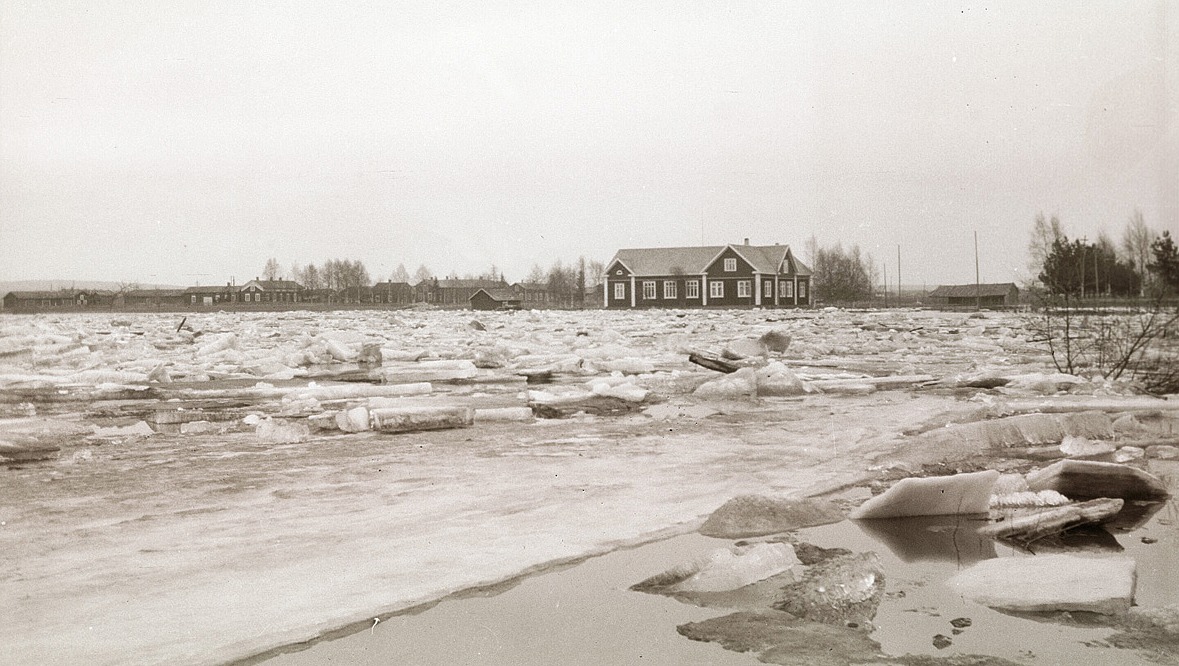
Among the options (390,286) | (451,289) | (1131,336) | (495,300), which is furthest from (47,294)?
(1131,336)

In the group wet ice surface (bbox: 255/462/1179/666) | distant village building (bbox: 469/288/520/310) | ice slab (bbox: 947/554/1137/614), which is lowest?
wet ice surface (bbox: 255/462/1179/666)

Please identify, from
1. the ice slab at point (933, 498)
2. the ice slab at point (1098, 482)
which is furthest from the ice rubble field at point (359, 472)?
the ice slab at point (1098, 482)

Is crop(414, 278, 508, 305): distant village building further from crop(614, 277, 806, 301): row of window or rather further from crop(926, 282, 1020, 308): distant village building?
crop(926, 282, 1020, 308): distant village building

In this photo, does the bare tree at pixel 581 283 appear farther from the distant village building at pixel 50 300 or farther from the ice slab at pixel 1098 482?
the ice slab at pixel 1098 482

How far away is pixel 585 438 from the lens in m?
5.52

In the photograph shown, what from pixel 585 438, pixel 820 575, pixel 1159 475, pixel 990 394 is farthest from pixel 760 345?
pixel 820 575

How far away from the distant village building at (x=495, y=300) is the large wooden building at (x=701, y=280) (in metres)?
8.88

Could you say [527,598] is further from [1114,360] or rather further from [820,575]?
[1114,360]

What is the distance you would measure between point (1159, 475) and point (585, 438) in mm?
2994

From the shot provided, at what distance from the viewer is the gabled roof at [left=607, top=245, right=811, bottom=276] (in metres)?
31.1

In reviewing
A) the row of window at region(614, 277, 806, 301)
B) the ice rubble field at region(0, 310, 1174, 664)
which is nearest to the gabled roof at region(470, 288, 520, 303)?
the row of window at region(614, 277, 806, 301)

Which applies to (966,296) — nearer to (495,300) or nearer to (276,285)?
(495,300)

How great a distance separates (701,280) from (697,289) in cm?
50

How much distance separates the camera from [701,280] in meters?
31.6
